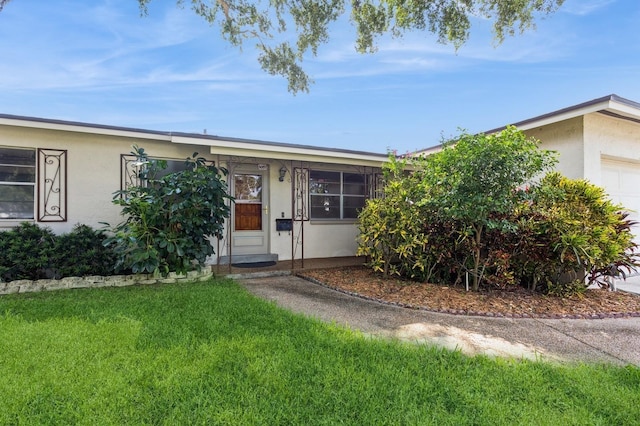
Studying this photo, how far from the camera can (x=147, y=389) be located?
93.2 inches

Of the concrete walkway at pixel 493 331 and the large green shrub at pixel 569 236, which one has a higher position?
the large green shrub at pixel 569 236

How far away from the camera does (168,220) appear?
19.6 ft

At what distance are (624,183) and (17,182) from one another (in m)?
12.0

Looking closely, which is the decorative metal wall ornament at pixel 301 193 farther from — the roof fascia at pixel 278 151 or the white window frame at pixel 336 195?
the roof fascia at pixel 278 151

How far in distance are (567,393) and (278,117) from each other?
1399 centimetres

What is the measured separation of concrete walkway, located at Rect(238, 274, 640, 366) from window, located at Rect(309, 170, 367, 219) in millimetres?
4081

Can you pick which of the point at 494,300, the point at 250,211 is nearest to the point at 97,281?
the point at 250,211

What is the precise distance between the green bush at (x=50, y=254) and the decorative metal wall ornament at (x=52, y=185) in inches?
13.0

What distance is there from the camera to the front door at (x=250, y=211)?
7.97 m

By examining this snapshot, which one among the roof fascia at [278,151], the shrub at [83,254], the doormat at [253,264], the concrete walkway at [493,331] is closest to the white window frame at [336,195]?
the roof fascia at [278,151]

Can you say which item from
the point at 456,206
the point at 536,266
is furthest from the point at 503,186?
the point at 536,266

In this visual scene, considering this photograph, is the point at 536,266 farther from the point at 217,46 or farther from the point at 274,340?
the point at 217,46

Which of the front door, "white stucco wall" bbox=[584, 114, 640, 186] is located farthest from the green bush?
"white stucco wall" bbox=[584, 114, 640, 186]

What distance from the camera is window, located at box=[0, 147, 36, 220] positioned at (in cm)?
594
